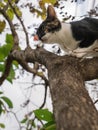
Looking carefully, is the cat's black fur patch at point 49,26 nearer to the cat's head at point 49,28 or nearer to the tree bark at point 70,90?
the cat's head at point 49,28

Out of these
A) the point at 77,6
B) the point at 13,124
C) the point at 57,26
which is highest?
the point at 57,26

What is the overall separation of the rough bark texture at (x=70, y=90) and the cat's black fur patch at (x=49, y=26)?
0.51ft

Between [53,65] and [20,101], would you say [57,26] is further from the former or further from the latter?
[20,101]

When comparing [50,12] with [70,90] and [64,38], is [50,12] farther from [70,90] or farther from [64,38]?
[70,90]

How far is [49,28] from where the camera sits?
1159 millimetres

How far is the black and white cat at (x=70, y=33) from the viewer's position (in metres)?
1.10

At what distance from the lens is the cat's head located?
42.3 inches

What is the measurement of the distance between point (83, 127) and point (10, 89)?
1.50 meters

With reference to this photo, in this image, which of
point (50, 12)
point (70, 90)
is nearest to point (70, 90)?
point (70, 90)

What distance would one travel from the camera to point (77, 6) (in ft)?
A: 5.59

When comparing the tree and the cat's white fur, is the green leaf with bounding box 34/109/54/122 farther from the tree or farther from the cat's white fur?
the cat's white fur

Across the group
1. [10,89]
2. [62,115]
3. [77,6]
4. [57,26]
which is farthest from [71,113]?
[10,89]

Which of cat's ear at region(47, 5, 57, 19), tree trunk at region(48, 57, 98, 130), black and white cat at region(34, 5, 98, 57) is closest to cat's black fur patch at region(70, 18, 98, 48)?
black and white cat at region(34, 5, 98, 57)

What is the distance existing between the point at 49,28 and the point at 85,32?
15cm
